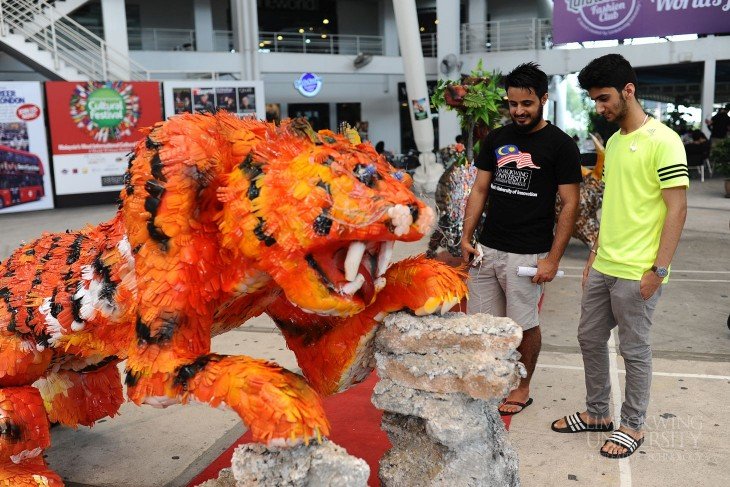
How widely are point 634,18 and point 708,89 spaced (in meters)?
2.86

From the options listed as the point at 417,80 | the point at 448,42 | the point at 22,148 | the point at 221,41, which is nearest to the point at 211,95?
the point at 22,148

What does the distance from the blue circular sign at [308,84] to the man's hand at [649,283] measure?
1647cm

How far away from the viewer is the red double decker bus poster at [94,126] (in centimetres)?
1149

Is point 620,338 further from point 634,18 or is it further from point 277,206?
point 634,18

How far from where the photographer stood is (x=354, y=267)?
68.5 inches

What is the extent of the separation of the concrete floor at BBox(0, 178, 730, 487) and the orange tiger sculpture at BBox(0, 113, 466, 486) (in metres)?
0.69

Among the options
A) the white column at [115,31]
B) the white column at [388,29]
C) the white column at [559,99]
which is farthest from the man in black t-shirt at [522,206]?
the white column at [559,99]

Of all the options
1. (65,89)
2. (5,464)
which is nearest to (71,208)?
(65,89)

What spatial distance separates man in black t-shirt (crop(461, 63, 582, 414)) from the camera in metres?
2.86

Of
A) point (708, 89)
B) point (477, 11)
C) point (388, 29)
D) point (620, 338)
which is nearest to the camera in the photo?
point (620, 338)

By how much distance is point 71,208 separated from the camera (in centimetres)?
1169

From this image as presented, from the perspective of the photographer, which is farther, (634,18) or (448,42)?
(448,42)

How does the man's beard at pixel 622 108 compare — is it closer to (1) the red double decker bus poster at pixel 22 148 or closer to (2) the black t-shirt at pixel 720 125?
(1) the red double decker bus poster at pixel 22 148

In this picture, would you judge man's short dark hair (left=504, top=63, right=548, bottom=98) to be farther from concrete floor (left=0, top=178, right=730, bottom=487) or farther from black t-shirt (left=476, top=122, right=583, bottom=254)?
concrete floor (left=0, top=178, right=730, bottom=487)
